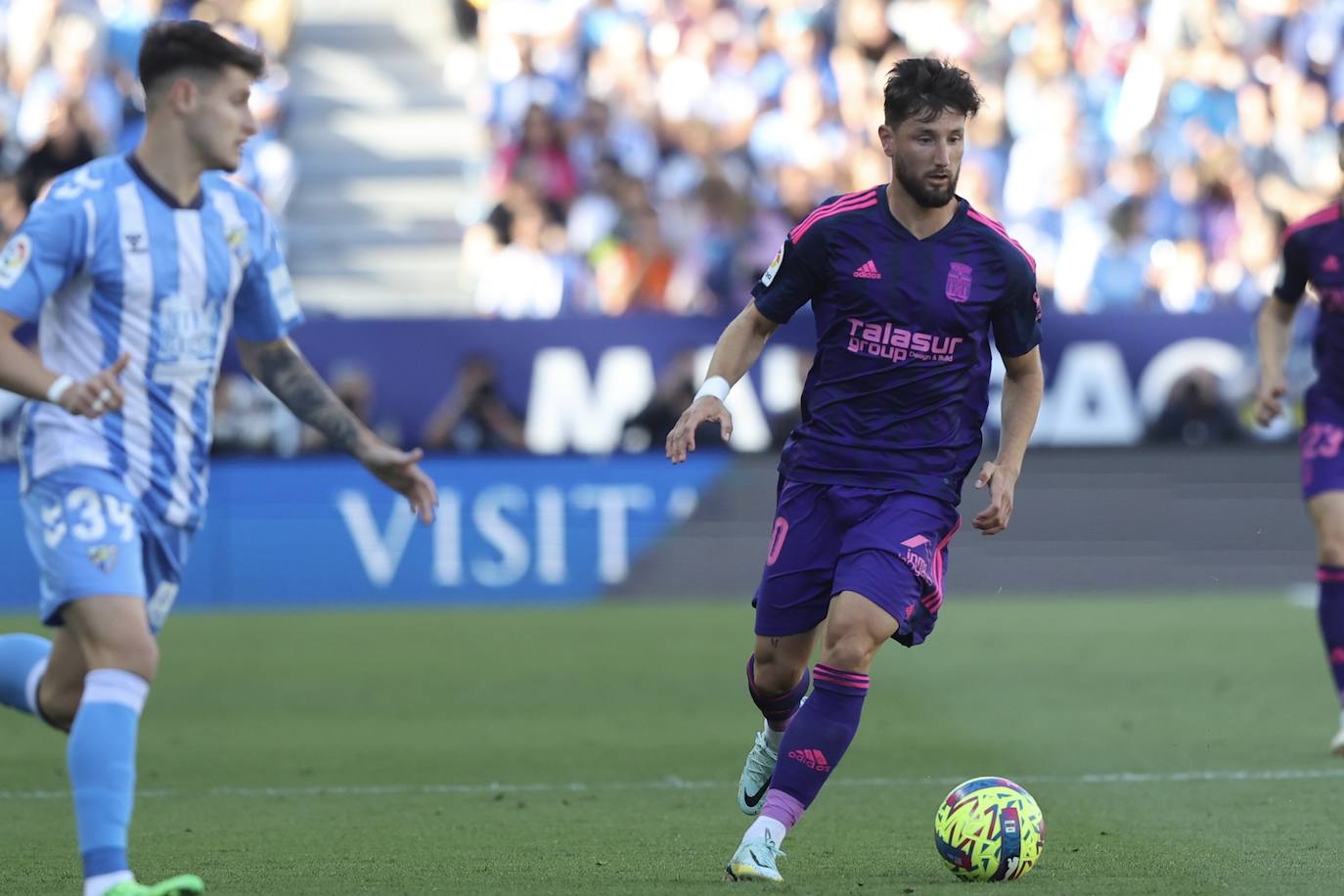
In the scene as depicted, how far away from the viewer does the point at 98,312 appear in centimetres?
583

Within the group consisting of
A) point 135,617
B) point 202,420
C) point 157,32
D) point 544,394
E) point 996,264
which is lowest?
point 544,394

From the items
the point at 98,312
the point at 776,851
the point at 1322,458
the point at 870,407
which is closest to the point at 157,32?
the point at 98,312

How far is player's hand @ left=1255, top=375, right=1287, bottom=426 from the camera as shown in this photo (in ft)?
30.4

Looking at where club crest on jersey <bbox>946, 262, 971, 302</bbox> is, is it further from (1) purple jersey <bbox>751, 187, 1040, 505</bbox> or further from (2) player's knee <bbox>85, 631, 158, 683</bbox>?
(2) player's knee <bbox>85, 631, 158, 683</bbox>

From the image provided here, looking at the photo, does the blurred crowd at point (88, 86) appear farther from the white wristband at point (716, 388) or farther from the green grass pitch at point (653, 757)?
the white wristband at point (716, 388)

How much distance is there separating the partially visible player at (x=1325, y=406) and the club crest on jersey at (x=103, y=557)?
5.35 metres

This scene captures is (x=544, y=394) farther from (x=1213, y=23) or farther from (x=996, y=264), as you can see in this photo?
(x=996, y=264)

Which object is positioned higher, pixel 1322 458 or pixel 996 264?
pixel 996 264

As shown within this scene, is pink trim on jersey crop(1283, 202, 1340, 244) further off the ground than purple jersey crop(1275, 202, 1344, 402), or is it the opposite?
pink trim on jersey crop(1283, 202, 1340, 244)

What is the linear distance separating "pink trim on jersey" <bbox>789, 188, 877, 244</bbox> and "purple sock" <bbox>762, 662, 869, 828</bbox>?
1308 millimetres

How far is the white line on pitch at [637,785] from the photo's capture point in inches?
326

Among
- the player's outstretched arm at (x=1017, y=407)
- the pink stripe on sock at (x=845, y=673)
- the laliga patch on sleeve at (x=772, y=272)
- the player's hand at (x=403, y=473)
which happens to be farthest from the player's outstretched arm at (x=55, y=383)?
the player's outstretched arm at (x=1017, y=407)

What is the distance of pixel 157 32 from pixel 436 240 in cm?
1501

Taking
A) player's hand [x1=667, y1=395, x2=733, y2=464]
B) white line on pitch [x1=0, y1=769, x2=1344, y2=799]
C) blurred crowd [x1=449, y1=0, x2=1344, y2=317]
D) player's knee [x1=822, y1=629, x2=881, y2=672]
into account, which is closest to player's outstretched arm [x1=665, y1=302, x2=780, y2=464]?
player's hand [x1=667, y1=395, x2=733, y2=464]
